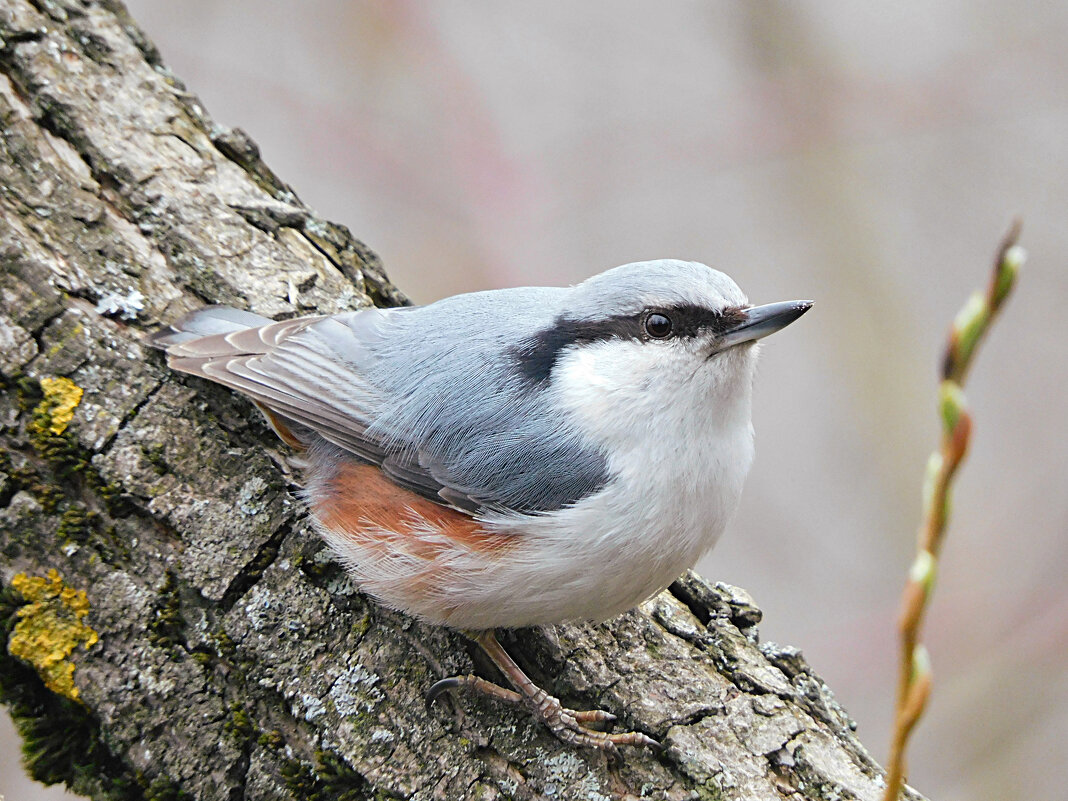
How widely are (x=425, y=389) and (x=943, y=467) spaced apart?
1656 millimetres

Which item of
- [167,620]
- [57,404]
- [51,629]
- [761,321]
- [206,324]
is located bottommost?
[51,629]

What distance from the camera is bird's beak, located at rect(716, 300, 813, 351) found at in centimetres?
210

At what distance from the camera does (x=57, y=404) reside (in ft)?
6.98

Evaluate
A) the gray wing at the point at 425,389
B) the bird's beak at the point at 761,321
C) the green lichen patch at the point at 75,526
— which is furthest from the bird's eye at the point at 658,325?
the green lichen patch at the point at 75,526

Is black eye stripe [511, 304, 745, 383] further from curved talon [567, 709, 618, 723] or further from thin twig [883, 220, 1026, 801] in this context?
thin twig [883, 220, 1026, 801]

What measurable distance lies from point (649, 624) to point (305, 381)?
104 centimetres

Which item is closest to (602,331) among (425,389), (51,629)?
(425,389)

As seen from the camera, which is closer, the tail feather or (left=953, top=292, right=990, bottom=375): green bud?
(left=953, top=292, right=990, bottom=375): green bud

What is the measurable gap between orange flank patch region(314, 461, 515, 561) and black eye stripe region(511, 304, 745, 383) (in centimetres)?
39

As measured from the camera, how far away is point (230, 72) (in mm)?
4723

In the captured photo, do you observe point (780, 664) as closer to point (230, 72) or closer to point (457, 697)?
point (457, 697)

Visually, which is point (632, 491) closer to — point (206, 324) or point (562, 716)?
point (562, 716)

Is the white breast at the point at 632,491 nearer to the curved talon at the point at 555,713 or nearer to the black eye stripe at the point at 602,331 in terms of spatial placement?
the black eye stripe at the point at 602,331

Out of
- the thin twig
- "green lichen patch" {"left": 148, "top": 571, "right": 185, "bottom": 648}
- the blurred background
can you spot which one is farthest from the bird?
the blurred background
